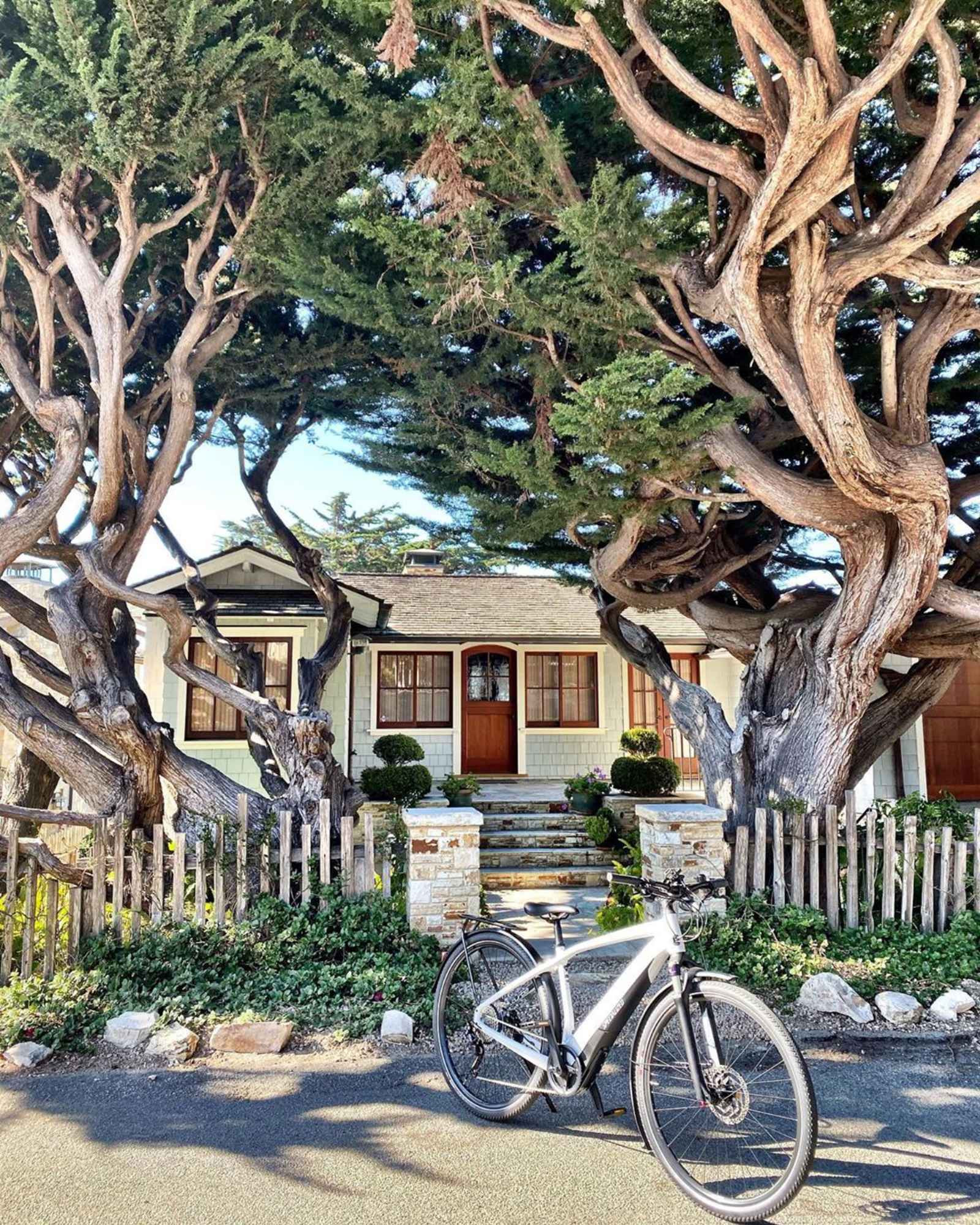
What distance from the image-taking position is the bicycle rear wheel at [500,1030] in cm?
342

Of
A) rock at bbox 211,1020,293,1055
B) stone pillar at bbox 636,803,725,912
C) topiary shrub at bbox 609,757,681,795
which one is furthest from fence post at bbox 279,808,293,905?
topiary shrub at bbox 609,757,681,795

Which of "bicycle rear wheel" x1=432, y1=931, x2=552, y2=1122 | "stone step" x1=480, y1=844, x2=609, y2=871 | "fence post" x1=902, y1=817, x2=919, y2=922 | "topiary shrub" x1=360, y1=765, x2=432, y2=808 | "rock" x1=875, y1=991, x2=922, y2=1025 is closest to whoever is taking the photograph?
"bicycle rear wheel" x1=432, y1=931, x2=552, y2=1122

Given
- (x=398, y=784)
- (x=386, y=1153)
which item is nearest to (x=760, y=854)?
(x=386, y=1153)

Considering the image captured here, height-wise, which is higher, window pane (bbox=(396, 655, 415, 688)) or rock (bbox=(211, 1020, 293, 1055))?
window pane (bbox=(396, 655, 415, 688))

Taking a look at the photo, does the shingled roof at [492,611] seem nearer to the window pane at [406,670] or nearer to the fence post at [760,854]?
the window pane at [406,670]

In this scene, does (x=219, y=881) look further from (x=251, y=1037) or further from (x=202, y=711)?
(x=202, y=711)

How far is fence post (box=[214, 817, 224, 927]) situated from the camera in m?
5.54

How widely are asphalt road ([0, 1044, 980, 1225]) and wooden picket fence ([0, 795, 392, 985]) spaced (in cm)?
138

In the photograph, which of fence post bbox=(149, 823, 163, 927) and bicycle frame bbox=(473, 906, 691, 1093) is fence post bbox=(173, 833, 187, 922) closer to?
fence post bbox=(149, 823, 163, 927)

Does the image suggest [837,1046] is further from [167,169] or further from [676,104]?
[167,169]

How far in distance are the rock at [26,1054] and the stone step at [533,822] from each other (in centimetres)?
583

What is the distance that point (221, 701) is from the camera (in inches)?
474

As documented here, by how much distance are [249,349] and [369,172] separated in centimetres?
260

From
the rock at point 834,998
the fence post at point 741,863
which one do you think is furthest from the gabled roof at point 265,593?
the rock at point 834,998
